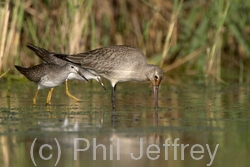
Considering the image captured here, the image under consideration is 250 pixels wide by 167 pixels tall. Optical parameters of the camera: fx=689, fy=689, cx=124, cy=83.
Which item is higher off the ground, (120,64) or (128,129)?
(120,64)

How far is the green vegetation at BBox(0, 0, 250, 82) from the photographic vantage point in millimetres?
12281

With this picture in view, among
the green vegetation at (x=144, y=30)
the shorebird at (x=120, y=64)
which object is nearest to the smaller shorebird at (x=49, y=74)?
the shorebird at (x=120, y=64)

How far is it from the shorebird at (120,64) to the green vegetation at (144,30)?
4.99 feet

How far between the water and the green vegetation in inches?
58.9

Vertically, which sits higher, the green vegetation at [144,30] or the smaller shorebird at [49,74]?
the green vegetation at [144,30]

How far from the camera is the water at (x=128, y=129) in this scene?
6.31 m

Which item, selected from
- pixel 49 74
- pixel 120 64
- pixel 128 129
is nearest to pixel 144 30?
pixel 120 64

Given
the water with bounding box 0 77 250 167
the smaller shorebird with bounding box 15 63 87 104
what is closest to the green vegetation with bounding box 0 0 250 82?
the smaller shorebird with bounding box 15 63 87 104

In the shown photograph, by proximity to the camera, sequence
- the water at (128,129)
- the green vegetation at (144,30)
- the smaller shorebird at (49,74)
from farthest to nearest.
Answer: the green vegetation at (144,30) < the smaller shorebird at (49,74) < the water at (128,129)

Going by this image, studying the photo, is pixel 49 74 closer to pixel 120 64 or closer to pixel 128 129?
pixel 120 64

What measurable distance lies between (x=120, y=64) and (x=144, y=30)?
3.78 meters

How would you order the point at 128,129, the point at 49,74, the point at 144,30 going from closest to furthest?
1. the point at 128,129
2. the point at 49,74
3. the point at 144,30

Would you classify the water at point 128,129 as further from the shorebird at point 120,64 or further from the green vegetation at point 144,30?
the green vegetation at point 144,30

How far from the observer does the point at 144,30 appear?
1382 cm
